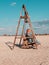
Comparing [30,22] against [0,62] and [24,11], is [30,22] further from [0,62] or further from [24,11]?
[0,62]

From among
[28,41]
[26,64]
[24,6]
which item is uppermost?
[24,6]

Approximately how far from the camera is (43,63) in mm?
9531

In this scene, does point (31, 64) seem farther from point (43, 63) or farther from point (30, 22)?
point (30, 22)

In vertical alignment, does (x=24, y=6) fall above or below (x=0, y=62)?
above

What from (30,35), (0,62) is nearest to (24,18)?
(30,35)

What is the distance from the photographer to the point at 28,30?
1652 cm

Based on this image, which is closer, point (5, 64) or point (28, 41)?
point (5, 64)

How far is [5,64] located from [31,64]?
122 cm

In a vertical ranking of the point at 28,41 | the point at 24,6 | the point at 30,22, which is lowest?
the point at 28,41

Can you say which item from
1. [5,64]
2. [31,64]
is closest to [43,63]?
[31,64]

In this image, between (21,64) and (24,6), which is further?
(24,6)

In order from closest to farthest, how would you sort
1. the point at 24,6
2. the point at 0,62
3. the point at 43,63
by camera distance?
the point at 43,63 → the point at 0,62 → the point at 24,6

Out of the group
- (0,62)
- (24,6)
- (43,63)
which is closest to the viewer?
(43,63)

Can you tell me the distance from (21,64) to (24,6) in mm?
7088
